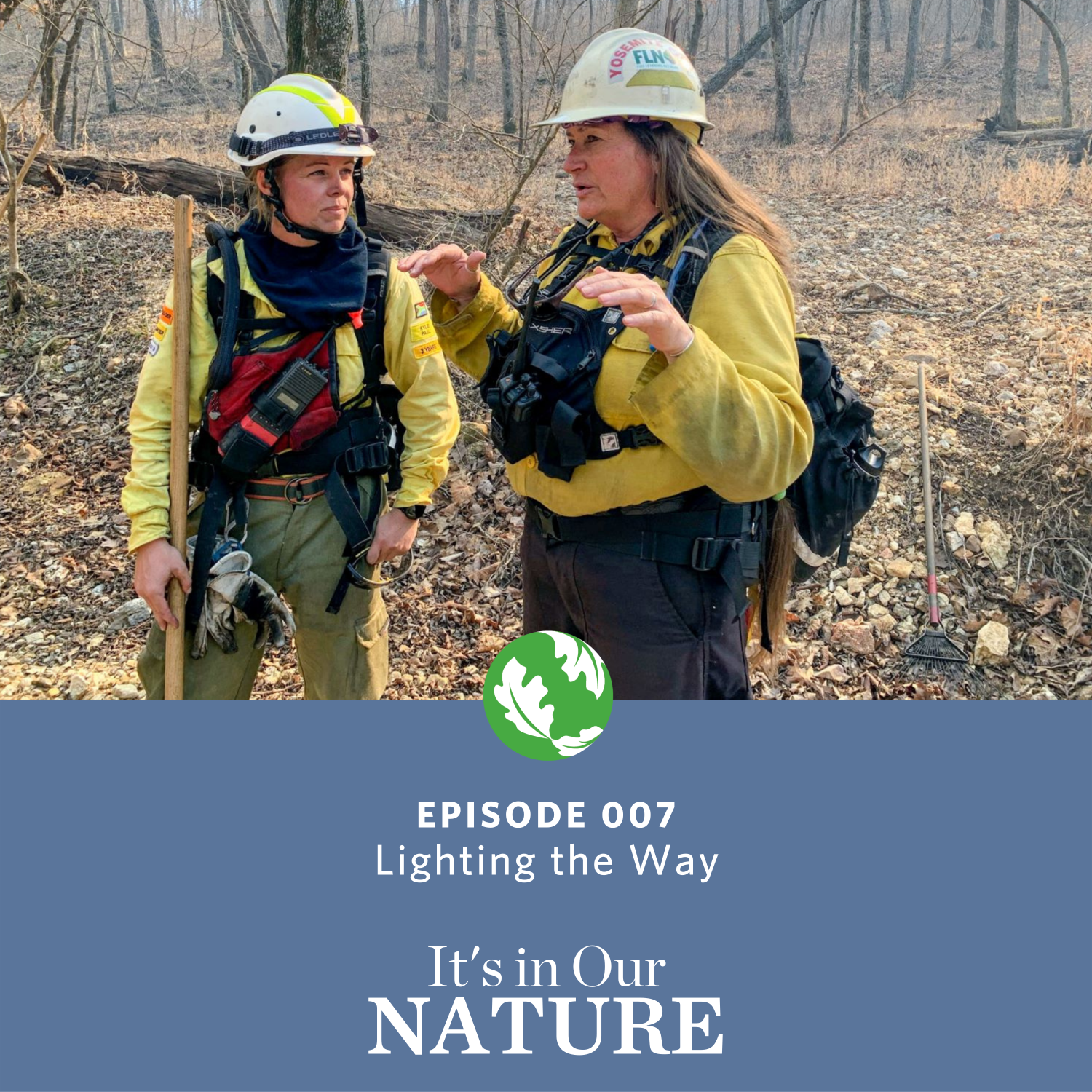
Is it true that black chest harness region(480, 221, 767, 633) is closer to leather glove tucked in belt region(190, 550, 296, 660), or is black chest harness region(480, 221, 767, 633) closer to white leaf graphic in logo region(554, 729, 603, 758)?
white leaf graphic in logo region(554, 729, 603, 758)

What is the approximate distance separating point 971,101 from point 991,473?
22.3m

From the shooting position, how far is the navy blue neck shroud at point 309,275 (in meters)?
2.66

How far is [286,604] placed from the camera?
299 cm

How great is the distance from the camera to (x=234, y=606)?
2703 millimetres

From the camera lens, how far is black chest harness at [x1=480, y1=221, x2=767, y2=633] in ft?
7.59

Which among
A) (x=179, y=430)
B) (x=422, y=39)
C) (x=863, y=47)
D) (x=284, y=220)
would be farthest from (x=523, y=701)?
(x=422, y=39)

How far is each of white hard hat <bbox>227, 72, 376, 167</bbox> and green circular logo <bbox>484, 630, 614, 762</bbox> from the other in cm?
142

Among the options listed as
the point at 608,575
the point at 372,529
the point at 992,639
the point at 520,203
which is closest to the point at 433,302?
the point at 372,529

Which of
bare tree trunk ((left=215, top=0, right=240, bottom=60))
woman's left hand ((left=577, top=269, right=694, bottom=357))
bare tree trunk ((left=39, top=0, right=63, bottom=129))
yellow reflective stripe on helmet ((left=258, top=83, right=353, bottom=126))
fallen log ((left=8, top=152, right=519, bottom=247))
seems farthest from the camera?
bare tree trunk ((left=215, top=0, right=240, bottom=60))

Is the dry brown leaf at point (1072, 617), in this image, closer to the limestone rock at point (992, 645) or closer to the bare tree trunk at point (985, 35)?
the limestone rock at point (992, 645)

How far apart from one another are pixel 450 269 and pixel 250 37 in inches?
414

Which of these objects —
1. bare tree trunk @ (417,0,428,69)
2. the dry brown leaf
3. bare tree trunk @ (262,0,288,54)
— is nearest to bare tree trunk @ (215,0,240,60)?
bare tree trunk @ (262,0,288,54)

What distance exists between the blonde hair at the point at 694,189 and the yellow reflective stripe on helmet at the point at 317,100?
2.75 ft

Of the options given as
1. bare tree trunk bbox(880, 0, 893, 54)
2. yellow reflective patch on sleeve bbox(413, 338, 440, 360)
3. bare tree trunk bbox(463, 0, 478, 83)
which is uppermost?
bare tree trunk bbox(880, 0, 893, 54)
